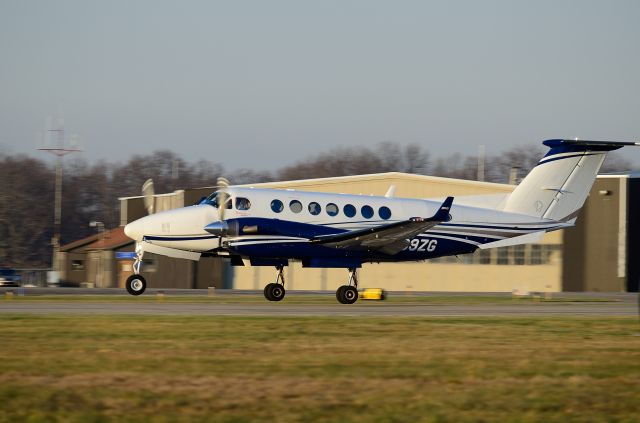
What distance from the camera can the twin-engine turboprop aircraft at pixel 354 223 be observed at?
93.1 ft

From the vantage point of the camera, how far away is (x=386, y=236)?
2859 cm

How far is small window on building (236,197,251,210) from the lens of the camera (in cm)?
2858

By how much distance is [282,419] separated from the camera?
1027cm

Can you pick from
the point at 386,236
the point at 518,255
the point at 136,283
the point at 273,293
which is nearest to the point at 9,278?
the point at 518,255

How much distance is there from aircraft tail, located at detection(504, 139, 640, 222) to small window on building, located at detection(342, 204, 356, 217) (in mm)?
5837

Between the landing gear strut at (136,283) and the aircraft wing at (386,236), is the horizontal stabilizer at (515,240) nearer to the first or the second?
the aircraft wing at (386,236)

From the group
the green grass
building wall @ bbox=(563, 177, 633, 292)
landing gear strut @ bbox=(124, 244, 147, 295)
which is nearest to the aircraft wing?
landing gear strut @ bbox=(124, 244, 147, 295)

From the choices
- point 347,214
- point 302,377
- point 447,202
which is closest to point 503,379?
point 302,377

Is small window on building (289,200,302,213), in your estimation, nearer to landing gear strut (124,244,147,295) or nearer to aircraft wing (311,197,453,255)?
aircraft wing (311,197,453,255)

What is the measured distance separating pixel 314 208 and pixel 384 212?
2.56 metres

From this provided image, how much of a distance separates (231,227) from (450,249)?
8136 mm

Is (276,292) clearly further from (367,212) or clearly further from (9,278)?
(9,278)

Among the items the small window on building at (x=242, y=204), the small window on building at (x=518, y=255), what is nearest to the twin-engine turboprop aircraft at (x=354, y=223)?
the small window on building at (x=242, y=204)

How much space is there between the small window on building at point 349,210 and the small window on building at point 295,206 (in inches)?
62.0
